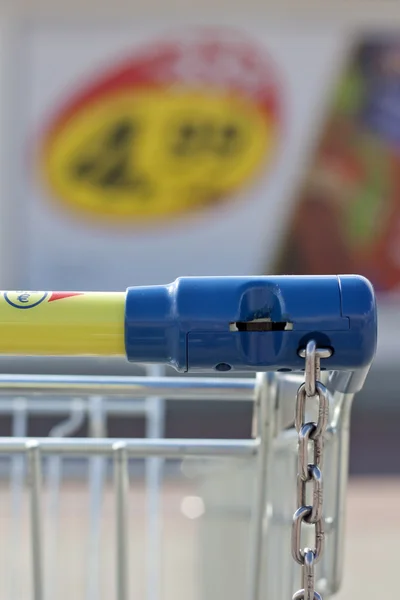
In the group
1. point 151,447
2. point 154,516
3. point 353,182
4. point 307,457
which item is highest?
point 353,182

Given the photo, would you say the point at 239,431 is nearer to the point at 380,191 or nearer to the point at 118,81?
the point at 380,191

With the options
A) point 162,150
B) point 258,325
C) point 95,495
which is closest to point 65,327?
point 258,325

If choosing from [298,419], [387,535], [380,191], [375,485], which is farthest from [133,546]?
[380,191]

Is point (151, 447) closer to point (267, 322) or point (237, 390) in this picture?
point (237, 390)

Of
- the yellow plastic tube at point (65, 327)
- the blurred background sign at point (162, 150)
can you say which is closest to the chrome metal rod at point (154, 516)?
the yellow plastic tube at point (65, 327)

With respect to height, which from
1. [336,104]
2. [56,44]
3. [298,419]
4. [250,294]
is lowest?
[298,419]

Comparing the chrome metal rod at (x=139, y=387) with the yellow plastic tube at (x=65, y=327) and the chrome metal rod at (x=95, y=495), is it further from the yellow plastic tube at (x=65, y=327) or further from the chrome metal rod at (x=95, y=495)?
the chrome metal rod at (x=95, y=495)

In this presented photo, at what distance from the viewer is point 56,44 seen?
280 inches

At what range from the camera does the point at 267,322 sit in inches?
37.4

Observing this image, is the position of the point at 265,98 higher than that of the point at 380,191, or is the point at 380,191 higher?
the point at 265,98

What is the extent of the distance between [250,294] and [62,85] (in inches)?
259

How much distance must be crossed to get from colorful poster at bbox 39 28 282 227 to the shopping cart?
16.6 ft

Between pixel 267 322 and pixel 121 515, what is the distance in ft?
2.00

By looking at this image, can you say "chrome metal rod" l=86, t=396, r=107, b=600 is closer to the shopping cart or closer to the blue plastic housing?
the shopping cart
